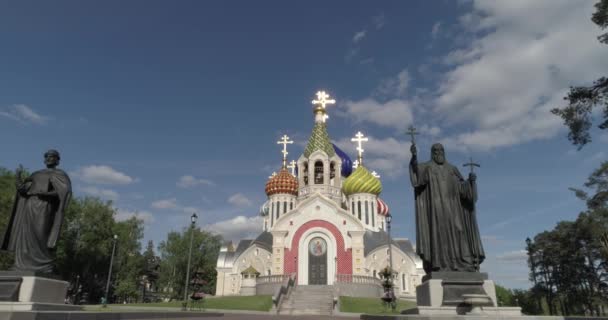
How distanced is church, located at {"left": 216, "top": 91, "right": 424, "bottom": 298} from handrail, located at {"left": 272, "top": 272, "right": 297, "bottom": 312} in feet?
2.80

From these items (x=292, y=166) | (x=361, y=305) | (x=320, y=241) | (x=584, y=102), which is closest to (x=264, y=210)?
(x=292, y=166)

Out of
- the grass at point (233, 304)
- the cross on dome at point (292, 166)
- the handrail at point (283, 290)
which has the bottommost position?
the grass at point (233, 304)

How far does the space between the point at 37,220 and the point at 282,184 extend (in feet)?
121

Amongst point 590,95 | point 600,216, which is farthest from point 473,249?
point 600,216

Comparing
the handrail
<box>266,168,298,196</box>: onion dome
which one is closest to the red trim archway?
the handrail

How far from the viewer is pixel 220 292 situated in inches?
1583

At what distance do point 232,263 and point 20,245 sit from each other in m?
33.5

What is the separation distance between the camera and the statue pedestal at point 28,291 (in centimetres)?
755

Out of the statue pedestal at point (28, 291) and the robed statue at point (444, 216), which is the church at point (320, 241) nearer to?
the robed statue at point (444, 216)

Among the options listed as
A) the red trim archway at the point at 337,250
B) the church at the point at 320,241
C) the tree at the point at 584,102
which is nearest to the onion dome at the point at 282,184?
the church at the point at 320,241

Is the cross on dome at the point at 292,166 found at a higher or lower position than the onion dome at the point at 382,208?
higher

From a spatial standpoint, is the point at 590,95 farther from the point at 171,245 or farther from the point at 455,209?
the point at 171,245

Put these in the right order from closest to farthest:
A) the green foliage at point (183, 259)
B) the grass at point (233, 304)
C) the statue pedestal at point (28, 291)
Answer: the statue pedestal at point (28, 291) < the grass at point (233, 304) < the green foliage at point (183, 259)

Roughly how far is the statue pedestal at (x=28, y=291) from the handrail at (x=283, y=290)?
767 inches
